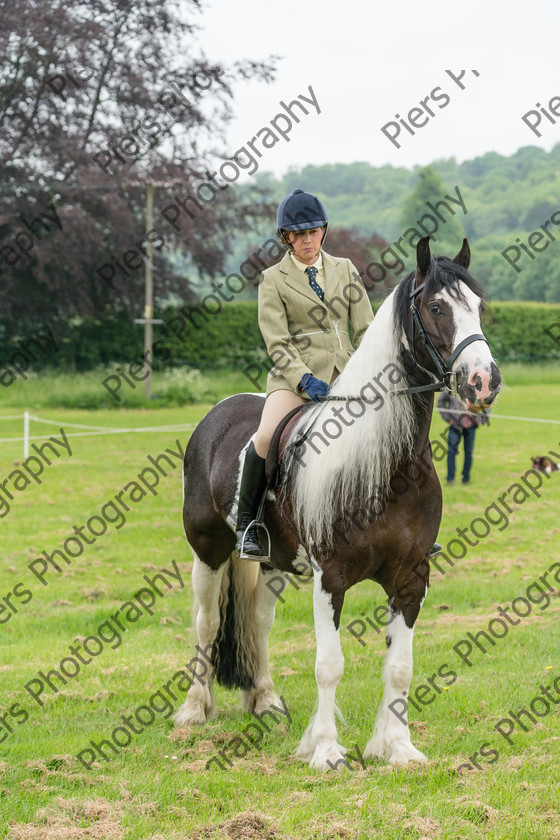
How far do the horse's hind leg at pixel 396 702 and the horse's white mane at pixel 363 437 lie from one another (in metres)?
0.60

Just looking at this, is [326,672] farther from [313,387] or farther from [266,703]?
[313,387]

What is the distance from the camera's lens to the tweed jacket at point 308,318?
4473mm

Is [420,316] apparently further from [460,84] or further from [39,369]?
[39,369]

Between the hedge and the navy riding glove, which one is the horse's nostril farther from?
the hedge

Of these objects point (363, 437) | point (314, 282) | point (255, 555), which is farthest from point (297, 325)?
point (255, 555)

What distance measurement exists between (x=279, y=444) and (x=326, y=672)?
1.16 m

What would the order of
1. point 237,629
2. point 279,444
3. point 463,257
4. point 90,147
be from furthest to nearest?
point 90,147 → point 237,629 → point 279,444 → point 463,257

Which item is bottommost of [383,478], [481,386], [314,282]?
[383,478]

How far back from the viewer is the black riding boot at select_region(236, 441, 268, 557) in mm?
4477

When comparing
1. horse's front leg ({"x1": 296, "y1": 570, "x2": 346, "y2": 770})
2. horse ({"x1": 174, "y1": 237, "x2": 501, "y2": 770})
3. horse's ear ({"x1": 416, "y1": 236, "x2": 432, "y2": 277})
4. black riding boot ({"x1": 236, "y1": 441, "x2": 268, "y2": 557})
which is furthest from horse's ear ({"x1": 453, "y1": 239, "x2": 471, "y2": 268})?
horse's front leg ({"x1": 296, "y1": 570, "x2": 346, "y2": 770})

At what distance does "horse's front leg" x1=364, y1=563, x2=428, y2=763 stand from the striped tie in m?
1.50

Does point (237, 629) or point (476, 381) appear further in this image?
point (237, 629)

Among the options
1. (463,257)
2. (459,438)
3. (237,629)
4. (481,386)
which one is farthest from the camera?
(459,438)

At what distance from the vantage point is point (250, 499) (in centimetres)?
452
